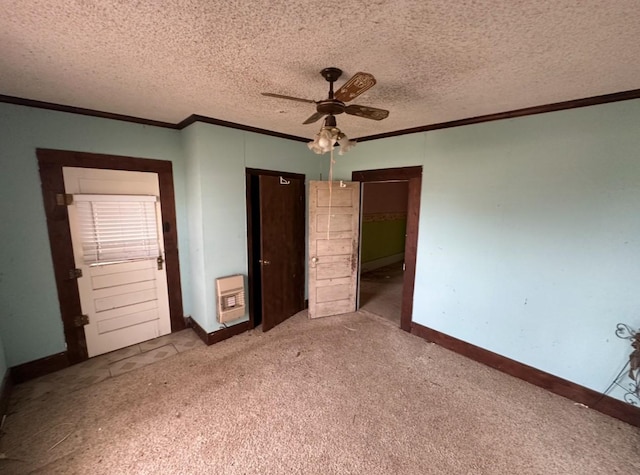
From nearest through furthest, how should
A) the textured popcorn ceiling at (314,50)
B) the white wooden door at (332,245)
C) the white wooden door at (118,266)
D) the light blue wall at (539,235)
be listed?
the textured popcorn ceiling at (314,50) → the light blue wall at (539,235) → the white wooden door at (118,266) → the white wooden door at (332,245)

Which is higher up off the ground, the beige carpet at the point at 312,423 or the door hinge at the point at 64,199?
the door hinge at the point at 64,199

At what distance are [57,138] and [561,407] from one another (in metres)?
4.94

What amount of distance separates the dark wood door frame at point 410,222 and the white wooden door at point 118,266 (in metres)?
2.79

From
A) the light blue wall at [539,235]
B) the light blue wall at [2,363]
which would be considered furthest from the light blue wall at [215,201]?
the light blue wall at [539,235]

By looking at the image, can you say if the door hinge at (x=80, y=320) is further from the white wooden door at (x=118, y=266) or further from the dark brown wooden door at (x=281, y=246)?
the dark brown wooden door at (x=281, y=246)

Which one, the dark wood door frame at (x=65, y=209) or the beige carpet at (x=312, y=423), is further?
the dark wood door frame at (x=65, y=209)

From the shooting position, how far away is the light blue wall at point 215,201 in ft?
8.82

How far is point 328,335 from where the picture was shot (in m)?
3.08

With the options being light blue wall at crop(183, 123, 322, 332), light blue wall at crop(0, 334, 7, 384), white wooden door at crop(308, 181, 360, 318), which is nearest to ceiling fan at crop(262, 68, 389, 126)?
light blue wall at crop(183, 123, 322, 332)

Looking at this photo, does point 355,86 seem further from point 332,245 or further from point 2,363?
point 2,363

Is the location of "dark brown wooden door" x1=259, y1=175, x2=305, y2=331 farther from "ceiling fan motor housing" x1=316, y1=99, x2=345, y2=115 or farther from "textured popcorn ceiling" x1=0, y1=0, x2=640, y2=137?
"ceiling fan motor housing" x1=316, y1=99, x2=345, y2=115

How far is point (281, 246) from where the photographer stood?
3.33 meters

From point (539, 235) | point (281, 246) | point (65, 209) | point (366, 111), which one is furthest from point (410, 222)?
point (65, 209)

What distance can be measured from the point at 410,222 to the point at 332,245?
1.05 metres
